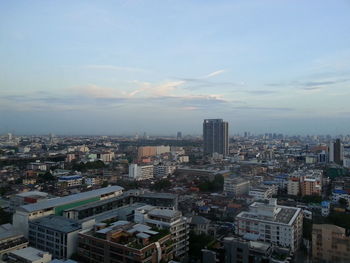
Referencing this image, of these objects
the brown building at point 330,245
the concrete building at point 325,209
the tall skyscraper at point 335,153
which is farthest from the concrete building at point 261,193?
the tall skyscraper at point 335,153

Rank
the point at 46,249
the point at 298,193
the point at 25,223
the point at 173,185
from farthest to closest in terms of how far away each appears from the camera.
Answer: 1. the point at 173,185
2. the point at 298,193
3. the point at 25,223
4. the point at 46,249

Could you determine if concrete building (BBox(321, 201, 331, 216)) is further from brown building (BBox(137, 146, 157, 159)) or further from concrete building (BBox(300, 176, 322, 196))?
brown building (BBox(137, 146, 157, 159))

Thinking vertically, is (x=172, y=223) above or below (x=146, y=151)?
above

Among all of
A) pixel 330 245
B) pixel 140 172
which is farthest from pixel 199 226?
pixel 140 172

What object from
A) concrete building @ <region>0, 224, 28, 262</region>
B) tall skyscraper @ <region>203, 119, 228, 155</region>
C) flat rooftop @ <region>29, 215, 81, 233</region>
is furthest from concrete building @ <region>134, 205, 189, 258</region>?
tall skyscraper @ <region>203, 119, 228, 155</region>

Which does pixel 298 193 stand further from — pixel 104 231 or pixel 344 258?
pixel 104 231

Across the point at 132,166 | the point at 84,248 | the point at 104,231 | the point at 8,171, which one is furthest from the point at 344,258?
the point at 8,171

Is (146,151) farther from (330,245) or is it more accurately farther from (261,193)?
(330,245)
